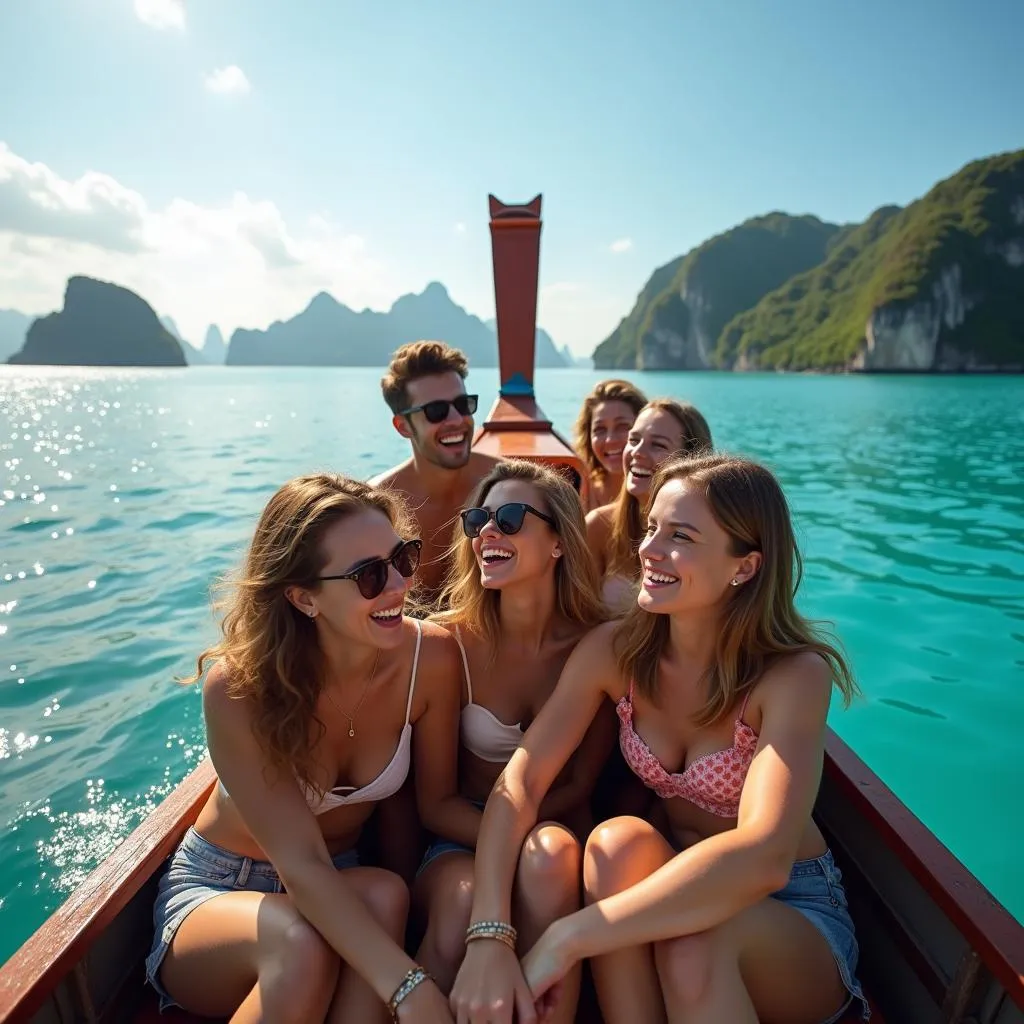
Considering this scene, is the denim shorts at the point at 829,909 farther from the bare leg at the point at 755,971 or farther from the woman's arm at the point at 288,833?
the woman's arm at the point at 288,833

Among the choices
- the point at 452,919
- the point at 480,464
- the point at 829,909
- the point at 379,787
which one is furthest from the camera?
the point at 480,464

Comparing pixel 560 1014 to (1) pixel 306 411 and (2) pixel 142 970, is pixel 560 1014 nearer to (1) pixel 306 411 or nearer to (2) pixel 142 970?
(2) pixel 142 970

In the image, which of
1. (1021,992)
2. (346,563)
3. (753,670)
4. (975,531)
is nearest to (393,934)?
(346,563)

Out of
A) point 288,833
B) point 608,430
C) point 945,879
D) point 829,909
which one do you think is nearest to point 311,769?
point 288,833

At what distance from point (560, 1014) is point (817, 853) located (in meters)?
0.83

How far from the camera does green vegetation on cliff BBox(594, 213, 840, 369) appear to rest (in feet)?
385

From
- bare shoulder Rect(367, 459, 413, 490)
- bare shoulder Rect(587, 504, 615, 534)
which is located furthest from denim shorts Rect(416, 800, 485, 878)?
bare shoulder Rect(367, 459, 413, 490)

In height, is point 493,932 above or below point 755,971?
above

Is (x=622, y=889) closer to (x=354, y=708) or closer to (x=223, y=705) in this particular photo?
(x=354, y=708)

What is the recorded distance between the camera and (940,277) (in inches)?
2726

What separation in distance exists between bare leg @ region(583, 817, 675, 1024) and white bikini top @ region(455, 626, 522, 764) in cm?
48

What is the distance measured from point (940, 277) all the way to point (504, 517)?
83014 mm

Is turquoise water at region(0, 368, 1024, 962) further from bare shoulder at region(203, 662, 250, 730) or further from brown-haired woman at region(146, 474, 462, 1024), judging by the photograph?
bare shoulder at region(203, 662, 250, 730)

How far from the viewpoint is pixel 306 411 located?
33062 mm
